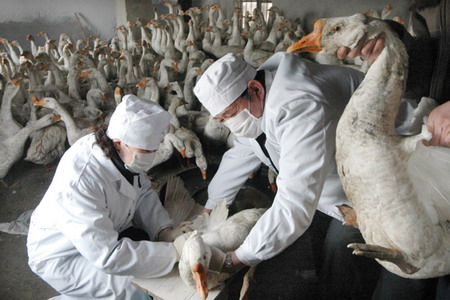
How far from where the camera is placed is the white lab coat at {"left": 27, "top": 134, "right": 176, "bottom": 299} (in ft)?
6.49

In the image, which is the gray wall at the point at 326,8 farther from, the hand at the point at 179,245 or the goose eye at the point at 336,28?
the hand at the point at 179,245

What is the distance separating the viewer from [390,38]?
139 centimetres

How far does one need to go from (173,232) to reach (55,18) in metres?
8.81

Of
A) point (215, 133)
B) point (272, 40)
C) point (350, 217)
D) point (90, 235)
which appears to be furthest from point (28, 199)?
point (272, 40)

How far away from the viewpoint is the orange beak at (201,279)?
67.9 inches

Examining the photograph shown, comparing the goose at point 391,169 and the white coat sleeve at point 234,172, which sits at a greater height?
the goose at point 391,169

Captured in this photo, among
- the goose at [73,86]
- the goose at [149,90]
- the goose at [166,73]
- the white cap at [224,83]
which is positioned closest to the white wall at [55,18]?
the goose at [73,86]

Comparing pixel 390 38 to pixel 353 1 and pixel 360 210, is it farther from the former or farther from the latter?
pixel 353 1

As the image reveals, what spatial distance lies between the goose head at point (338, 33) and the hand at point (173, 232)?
5.41ft

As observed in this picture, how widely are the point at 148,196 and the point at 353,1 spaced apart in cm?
738

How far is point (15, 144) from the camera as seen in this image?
427cm

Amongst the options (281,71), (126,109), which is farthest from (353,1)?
(126,109)


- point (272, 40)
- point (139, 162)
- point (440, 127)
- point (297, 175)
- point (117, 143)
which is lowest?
point (272, 40)

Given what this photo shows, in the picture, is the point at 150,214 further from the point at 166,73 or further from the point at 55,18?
the point at 55,18
